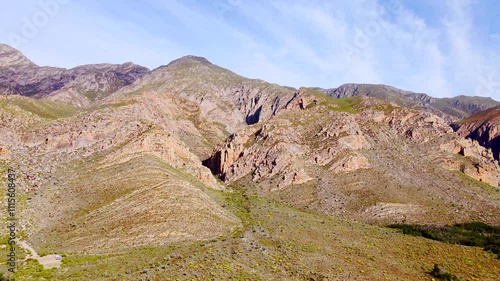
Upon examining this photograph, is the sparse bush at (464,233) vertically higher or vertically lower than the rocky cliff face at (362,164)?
lower

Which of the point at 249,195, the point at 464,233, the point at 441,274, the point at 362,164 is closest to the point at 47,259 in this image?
the point at 441,274

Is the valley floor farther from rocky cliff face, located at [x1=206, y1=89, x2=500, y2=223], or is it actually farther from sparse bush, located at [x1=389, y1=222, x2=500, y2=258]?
rocky cliff face, located at [x1=206, y1=89, x2=500, y2=223]

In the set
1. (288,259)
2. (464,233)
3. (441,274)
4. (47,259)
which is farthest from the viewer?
(464,233)

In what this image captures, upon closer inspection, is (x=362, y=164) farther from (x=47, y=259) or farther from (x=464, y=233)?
(x=47, y=259)

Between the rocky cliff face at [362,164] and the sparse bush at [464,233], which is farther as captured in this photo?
the rocky cliff face at [362,164]

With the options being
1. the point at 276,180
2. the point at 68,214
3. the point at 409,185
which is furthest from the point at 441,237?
the point at 68,214

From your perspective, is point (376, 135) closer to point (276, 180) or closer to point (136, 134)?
point (276, 180)

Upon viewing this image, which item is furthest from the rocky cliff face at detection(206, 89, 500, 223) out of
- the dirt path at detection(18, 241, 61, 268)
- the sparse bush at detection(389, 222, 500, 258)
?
the dirt path at detection(18, 241, 61, 268)

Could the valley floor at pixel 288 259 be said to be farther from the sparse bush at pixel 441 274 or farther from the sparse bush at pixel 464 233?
the sparse bush at pixel 464 233

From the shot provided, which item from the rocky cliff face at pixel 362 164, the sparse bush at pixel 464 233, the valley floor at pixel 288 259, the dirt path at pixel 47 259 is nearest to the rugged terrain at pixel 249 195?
the valley floor at pixel 288 259
